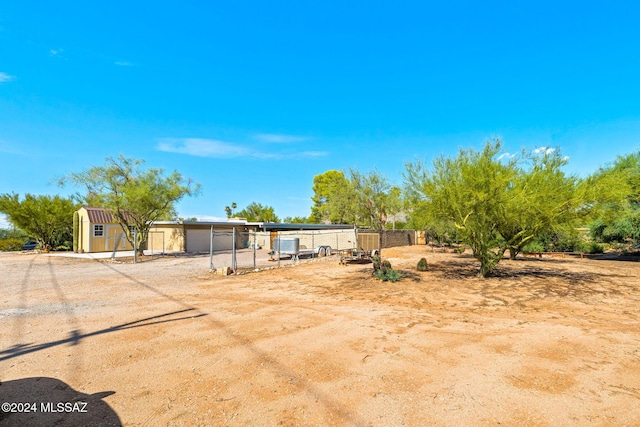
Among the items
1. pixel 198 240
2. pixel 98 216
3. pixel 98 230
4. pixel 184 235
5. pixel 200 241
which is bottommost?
pixel 200 241

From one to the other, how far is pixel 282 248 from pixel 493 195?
12951 mm

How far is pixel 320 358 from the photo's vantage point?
4969 mm

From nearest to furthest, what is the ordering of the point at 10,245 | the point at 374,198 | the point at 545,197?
the point at 545,197
the point at 374,198
the point at 10,245

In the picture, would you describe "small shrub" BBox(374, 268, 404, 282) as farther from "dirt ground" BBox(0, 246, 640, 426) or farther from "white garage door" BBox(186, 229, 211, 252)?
"white garage door" BBox(186, 229, 211, 252)

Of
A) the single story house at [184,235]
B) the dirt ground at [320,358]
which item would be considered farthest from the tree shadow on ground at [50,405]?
the single story house at [184,235]

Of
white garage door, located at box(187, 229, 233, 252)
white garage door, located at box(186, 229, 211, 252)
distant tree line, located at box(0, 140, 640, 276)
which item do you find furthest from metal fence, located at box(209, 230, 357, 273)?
distant tree line, located at box(0, 140, 640, 276)

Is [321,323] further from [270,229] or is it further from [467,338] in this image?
[270,229]

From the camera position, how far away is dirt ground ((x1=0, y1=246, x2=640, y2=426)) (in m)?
3.53

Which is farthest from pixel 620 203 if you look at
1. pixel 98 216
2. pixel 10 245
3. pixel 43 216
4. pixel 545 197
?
pixel 10 245

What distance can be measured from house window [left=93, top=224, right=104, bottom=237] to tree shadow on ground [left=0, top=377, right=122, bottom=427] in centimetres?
2675

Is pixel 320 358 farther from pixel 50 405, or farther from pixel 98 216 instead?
pixel 98 216

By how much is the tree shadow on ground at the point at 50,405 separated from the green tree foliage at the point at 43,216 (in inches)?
1196

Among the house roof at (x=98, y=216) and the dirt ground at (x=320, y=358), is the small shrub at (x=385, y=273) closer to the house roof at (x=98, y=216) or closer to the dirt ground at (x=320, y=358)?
the dirt ground at (x=320, y=358)

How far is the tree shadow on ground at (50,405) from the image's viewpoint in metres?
3.28
